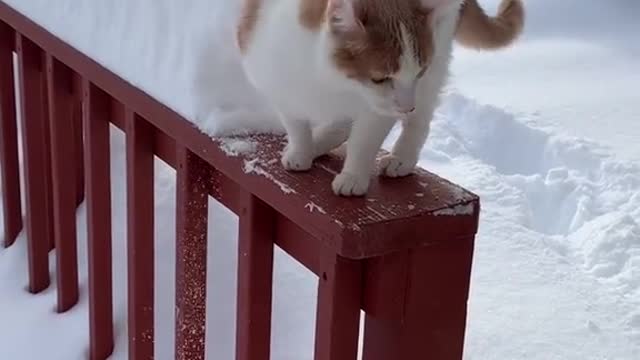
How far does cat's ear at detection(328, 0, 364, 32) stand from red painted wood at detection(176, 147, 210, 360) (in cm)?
44

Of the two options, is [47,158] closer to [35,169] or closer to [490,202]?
[35,169]

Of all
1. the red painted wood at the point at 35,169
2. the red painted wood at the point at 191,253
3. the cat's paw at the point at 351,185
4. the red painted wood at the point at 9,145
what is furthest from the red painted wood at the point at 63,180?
the cat's paw at the point at 351,185

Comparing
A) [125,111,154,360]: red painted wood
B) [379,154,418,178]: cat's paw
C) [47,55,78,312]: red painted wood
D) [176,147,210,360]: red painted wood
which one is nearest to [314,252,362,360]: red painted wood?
[379,154,418,178]: cat's paw

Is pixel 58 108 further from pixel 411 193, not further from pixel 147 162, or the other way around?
pixel 411 193

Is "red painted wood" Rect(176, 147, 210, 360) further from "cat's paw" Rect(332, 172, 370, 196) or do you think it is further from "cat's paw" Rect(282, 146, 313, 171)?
"cat's paw" Rect(332, 172, 370, 196)

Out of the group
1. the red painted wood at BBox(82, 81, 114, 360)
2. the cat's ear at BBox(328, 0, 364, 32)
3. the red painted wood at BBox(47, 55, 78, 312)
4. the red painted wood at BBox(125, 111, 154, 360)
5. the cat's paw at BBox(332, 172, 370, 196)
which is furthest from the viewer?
the red painted wood at BBox(47, 55, 78, 312)

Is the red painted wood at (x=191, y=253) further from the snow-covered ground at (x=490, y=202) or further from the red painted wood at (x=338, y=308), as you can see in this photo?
the red painted wood at (x=338, y=308)

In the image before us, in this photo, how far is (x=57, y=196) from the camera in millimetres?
1807

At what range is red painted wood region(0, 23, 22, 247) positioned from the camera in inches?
81.4

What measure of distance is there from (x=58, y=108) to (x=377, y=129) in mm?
947

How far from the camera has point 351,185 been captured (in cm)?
102

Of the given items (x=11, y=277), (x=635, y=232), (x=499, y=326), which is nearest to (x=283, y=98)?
(x=499, y=326)

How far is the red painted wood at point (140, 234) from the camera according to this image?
148cm

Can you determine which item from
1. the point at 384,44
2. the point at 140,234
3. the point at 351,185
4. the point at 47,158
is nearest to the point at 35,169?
the point at 47,158
